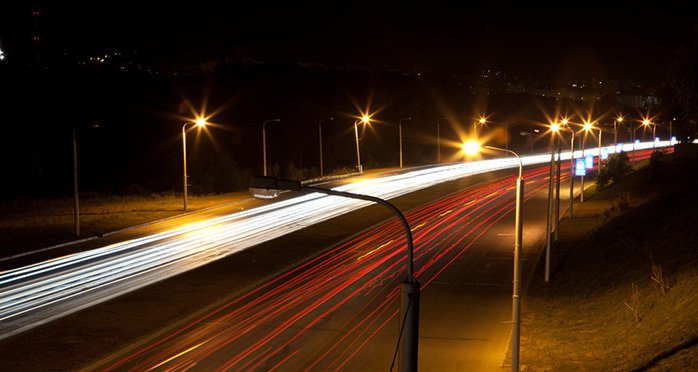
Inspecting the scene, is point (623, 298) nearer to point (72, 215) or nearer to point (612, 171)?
point (72, 215)

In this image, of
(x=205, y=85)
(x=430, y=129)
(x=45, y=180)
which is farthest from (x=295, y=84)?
(x=45, y=180)

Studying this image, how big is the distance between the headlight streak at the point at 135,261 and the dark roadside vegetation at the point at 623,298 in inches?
391

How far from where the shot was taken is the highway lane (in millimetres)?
15125

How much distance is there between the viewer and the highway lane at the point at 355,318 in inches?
595

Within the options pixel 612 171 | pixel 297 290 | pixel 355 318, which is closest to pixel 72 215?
pixel 297 290

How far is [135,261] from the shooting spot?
26.3m

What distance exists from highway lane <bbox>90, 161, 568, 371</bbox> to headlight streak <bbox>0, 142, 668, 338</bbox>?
4169 mm

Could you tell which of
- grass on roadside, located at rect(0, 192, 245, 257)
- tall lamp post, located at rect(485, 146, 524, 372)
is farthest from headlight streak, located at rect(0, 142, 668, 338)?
tall lamp post, located at rect(485, 146, 524, 372)

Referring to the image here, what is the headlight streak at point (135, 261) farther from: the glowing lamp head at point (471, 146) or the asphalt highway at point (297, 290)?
the glowing lamp head at point (471, 146)

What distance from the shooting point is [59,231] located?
110ft

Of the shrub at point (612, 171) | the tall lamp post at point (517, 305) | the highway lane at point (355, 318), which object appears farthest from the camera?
the shrub at point (612, 171)

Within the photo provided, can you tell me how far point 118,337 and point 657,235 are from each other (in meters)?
19.0

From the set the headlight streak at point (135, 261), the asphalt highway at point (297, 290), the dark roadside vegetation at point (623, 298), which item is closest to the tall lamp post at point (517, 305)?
the dark roadside vegetation at point (623, 298)

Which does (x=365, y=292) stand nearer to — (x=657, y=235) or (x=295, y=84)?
(x=657, y=235)
